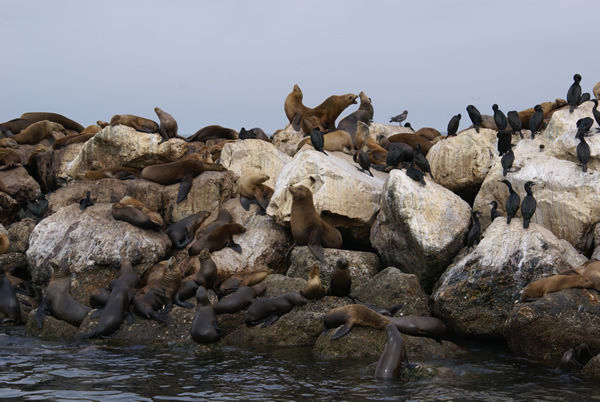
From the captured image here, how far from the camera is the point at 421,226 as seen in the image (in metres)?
11.9

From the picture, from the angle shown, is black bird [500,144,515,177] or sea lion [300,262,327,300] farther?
black bird [500,144,515,177]

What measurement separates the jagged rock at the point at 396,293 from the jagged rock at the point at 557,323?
4.99 feet

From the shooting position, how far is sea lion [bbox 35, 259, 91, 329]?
11086 mm

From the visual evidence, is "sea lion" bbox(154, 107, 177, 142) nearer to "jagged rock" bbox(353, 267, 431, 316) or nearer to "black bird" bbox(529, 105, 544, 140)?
"jagged rock" bbox(353, 267, 431, 316)

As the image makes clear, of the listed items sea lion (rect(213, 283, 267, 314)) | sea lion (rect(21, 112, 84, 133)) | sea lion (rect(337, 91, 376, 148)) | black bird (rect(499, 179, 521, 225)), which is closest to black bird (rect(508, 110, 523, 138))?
black bird (rect(499, 179, 521, 225))

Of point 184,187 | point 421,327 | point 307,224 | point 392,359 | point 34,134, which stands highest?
point 34,134

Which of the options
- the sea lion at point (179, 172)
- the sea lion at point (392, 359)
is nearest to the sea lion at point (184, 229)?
the sea lion at point (179, 172)

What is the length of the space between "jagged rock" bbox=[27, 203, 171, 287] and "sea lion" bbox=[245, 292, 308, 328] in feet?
→ 10.4

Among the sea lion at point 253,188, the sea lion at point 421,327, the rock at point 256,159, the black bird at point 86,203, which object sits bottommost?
the sea lion at point 421,327

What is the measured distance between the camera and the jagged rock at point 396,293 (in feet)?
35.1

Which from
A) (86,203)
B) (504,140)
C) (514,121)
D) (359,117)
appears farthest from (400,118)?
(86,203)

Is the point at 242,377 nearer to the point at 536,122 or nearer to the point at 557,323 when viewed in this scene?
the point at 557,323

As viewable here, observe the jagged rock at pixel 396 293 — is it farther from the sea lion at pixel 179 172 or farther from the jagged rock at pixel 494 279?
the sea lion at pixel 179 172

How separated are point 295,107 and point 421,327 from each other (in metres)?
10.4
